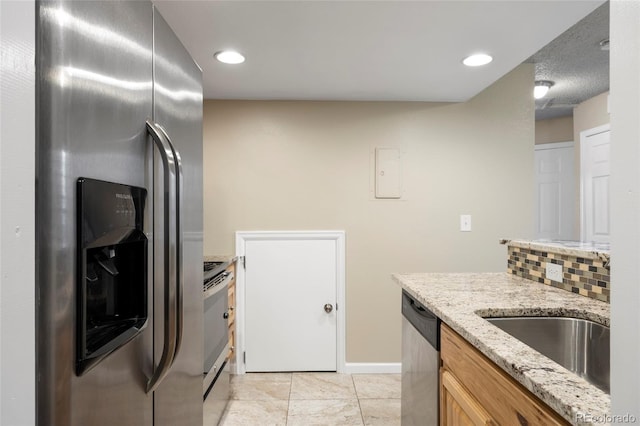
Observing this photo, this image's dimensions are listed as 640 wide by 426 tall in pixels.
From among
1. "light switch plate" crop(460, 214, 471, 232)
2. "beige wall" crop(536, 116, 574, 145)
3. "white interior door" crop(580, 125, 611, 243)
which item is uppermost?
"beige wall" crop(536, 116, 574, 145)

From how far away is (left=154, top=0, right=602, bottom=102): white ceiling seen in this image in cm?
156

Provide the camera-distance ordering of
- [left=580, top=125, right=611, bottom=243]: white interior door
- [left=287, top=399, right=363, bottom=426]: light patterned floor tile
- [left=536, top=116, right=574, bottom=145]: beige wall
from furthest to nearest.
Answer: [left=536, top=116, right=574, bottom=145]: beige wall < [left=580, top=125, right=611, bottom=243]: white interior door < [left=287, top=399, right=363, bottom=426]: light patterned floor tile

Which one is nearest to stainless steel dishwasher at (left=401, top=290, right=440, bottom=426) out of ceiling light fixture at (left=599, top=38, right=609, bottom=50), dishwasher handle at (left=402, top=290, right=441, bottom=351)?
dishwasher handle at (left=402, top=290, right=441, bottom=351)

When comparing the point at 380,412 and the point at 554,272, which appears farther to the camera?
the point at 380,412

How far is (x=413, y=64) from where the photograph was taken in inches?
84.8

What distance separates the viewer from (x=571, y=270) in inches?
56.4

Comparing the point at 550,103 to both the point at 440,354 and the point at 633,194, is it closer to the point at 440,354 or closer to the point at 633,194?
the point at 440,354

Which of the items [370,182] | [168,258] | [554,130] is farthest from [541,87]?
[168,258]

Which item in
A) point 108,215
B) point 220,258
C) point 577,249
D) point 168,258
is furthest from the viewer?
point 220,258

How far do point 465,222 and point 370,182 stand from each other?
2.86ft

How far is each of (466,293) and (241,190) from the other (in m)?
1.98

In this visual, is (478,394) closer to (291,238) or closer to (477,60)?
(477,60)

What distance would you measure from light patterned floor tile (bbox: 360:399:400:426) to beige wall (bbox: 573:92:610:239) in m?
2.94

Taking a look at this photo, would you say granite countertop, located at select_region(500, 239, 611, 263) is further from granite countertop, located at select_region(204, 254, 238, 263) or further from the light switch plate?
granite countertop, located at select_region(204, 254, 238, 263)
